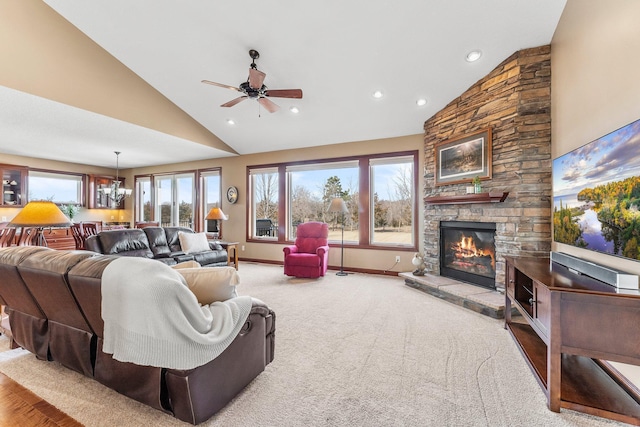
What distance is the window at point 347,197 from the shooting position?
17.7 feet

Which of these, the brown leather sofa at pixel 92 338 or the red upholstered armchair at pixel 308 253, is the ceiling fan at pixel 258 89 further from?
the red upholstered armchair at pixel 308 253

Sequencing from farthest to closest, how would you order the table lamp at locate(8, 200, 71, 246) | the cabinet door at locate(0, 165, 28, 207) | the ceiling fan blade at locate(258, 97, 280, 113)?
1. the cabinet door at locate(0, 165, 28, 207)
2. the ceiling fan blade at locate(258, 97, 280, 113)
3. the table lamp at locate(8, 200, 71, 246)

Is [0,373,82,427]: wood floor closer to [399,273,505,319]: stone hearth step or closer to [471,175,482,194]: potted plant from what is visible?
[399,273,505,319]: stone hearth step

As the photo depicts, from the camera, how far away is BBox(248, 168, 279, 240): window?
6633 mm

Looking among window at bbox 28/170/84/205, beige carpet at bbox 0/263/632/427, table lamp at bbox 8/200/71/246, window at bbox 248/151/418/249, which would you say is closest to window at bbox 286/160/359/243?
window at bbox 248/151/418/249

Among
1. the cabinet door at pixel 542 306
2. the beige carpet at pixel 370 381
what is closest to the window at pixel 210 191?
the beige carpet at pixel 370 381

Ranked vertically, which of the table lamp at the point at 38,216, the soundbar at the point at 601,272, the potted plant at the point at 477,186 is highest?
the potted plant at the point at 477,186

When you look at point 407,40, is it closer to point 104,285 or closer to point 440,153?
point 440,153

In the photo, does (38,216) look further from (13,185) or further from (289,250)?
(13,185)

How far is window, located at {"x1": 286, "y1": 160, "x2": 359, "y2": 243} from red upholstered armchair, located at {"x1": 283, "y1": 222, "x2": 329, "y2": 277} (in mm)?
604

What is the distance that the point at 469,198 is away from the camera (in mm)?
3715

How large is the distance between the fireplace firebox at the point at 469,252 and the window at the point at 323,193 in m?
1.88

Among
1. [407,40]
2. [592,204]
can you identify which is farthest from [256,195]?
[592,204]

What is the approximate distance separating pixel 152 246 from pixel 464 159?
5.32m
